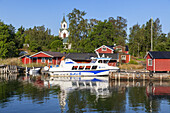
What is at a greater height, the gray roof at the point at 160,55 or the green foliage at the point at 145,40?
the green foliage at the point at 145,40

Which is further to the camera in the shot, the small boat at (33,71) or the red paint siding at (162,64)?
the small boat at (33,71)

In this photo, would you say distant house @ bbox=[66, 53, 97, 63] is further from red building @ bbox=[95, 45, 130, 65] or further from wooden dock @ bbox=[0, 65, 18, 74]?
wooden dock @ bbox=[0, 65, 18, 74]

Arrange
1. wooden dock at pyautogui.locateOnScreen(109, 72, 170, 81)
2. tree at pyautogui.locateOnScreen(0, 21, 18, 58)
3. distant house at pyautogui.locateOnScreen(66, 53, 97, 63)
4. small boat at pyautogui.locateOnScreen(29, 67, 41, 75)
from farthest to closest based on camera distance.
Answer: tree at pyautogui.locateOnScreen(0, 21, 18, 58)
distant house at pyautogui.locateOnScreen(66, 53, 97, 63)
small boat at pyautogui.locateOnScreen(29, 67, 41, 75)
wooden dock at pyautogui.locateOnScreen(109, 72, 170, 81)

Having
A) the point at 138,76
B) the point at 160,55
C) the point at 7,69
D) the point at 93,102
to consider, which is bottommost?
the point at 93,102

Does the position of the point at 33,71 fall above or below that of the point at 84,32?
below

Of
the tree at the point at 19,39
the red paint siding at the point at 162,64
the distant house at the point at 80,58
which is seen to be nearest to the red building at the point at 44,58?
the distant house at the point at 80,58

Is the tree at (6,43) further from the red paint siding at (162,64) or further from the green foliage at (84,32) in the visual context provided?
the red paint siding at (162,64)

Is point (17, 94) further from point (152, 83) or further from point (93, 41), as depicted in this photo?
point (93, 41)

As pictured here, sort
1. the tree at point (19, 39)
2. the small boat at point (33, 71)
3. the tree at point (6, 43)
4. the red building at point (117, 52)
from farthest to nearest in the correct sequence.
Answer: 1. the tree at point (19, 39)
2. the tree at point (6, 43)
3. the red building at point (117, 52)
4. the small boat at point (33, 71)

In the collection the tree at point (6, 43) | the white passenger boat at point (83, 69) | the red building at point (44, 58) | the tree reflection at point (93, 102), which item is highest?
the tree at point (6, 43)

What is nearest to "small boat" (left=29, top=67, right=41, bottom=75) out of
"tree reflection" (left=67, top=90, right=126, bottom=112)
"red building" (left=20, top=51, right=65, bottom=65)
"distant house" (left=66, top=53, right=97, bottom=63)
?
"distant house" (left=66, top=53, right=97, bottom=63)

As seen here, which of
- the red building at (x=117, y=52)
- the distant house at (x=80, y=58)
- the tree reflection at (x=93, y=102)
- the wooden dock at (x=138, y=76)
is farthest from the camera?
the red building at (x=117, y=52)

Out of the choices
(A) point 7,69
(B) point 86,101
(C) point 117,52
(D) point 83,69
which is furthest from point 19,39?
(B) point 86,101

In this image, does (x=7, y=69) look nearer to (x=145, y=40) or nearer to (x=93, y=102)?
(x=93, y=102)
